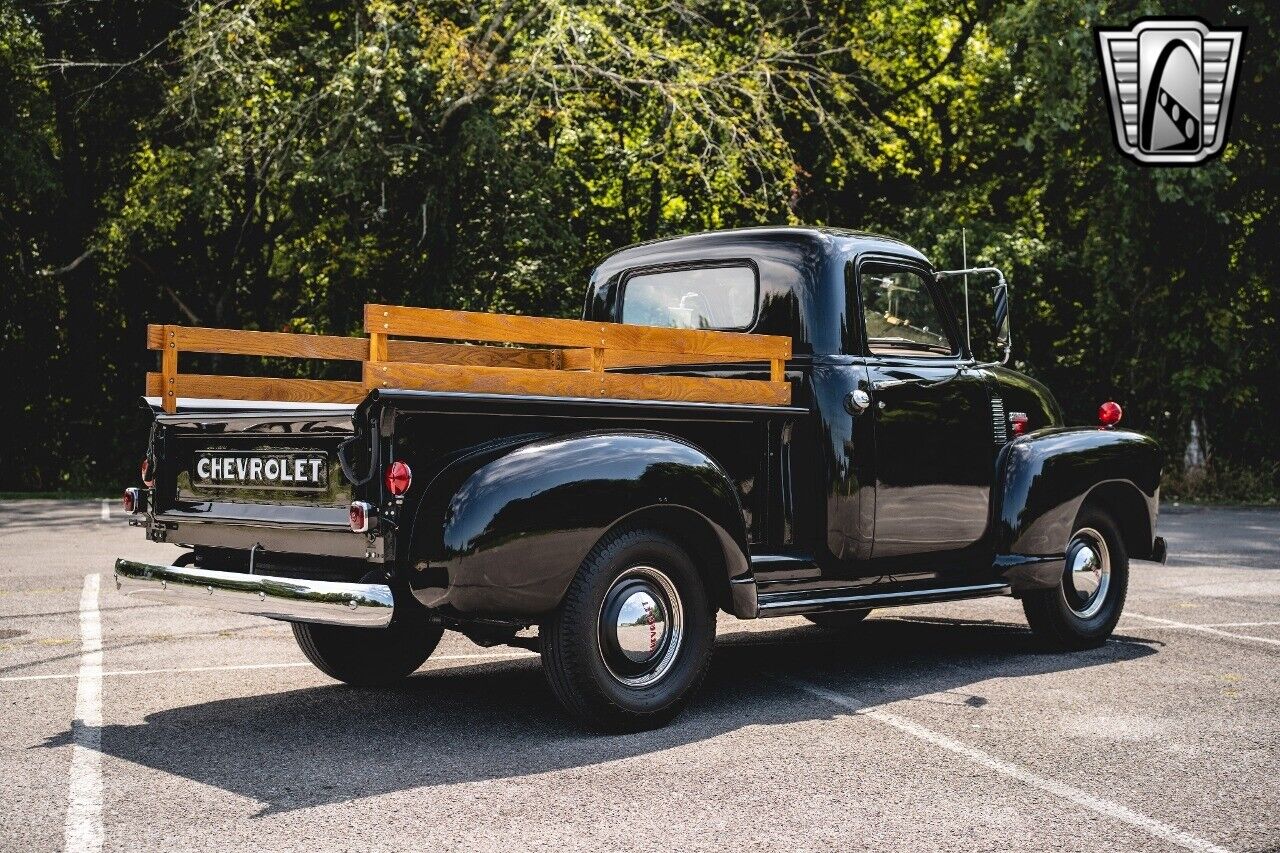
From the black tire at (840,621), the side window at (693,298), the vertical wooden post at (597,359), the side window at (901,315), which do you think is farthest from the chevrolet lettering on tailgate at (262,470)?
the black tire at (840,621)

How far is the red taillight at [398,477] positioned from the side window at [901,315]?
2.72 metres

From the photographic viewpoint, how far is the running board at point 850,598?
6.05 metres

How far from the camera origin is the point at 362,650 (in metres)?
6.61

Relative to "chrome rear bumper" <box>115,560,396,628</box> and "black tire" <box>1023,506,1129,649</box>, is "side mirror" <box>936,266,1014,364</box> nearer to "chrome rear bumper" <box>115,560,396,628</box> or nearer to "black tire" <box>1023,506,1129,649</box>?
"black tire" <box>1023,506,1129,649</box>

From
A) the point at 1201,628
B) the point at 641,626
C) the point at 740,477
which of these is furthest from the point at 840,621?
the point at 641,626

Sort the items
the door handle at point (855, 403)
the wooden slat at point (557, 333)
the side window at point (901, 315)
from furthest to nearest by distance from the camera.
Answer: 1. the side window at point (901, 315)
2. the door handle at point (855, 403)
3. the wooden slat at point (557, 333)

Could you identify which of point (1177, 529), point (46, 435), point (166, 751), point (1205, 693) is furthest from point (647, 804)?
point (46, 435)

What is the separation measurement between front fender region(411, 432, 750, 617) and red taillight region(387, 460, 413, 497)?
0.51 ft

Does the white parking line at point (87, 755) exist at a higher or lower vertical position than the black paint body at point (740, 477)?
lower

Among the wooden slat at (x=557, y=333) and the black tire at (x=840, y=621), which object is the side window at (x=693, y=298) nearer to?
the wooden slat at (x=557, y=333)

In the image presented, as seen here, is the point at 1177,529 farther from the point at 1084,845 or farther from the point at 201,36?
the point at 201,36

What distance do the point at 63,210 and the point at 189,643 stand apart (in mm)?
18459

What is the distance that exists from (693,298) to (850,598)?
1.80m

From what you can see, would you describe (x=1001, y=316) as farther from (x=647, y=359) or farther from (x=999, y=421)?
(x=647, y=359)
